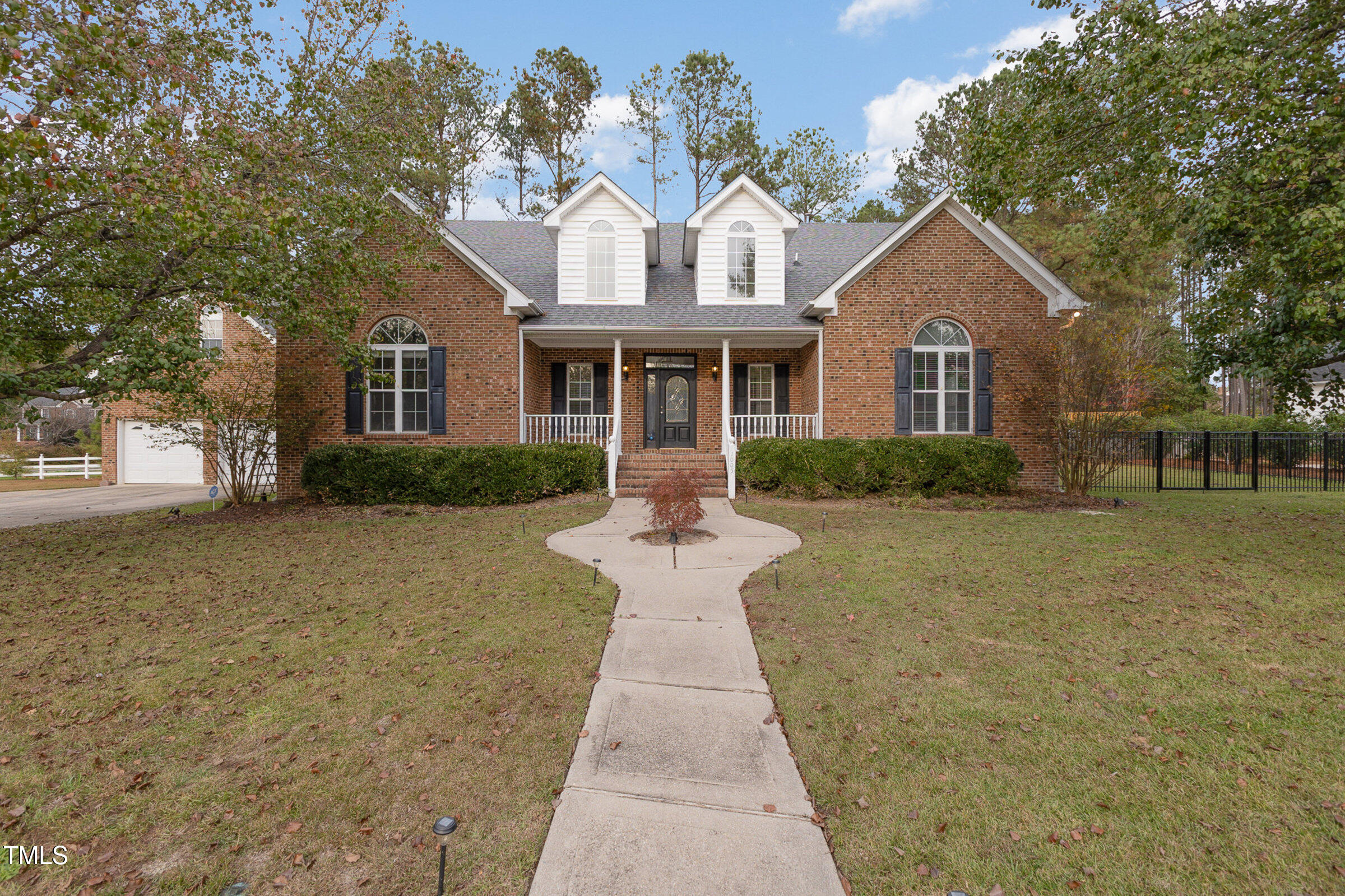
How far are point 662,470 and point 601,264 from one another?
535 cm

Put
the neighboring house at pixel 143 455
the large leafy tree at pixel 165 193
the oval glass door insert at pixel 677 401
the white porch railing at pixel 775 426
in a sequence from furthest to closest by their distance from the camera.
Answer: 1. the neighboring house at pixel 143 455
2. the oval glass door insert at pixel 677 401
3. the white porch railing at pixel 775 426
4. the large leafy tree at pixel 165 193

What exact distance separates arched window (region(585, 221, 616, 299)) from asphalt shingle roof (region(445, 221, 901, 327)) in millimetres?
425

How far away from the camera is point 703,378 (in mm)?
14453

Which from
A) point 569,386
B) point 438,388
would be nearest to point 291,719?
point 438,388

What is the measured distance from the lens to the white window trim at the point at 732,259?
13797 millimetres

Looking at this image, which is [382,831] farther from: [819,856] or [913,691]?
[913,691]

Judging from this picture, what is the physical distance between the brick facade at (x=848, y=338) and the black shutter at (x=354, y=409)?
0.35ft

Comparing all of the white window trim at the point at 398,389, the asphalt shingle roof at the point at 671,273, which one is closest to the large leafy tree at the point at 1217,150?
the asphalt shingle roof at the point at 671,273

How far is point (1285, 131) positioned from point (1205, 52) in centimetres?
123

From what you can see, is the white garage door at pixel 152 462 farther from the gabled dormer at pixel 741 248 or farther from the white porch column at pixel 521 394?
the gabled dormer at pixel 741 248

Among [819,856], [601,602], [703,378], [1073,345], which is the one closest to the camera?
[819,856]

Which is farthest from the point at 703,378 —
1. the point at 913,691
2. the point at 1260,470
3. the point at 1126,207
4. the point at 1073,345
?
the point at 1260,470

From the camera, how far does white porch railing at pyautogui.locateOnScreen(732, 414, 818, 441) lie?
12.8 metres

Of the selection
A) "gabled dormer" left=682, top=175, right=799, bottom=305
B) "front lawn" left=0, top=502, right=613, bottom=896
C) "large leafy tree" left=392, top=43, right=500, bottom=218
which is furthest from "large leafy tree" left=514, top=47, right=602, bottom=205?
"front lawn" left=0, top=502, right=613, bottom=896
